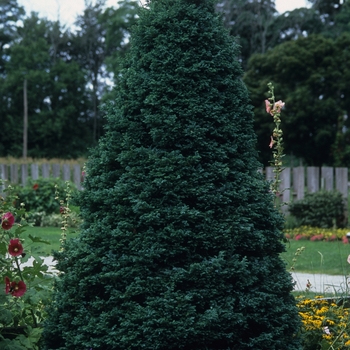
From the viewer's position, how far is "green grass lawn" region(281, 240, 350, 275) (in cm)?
787

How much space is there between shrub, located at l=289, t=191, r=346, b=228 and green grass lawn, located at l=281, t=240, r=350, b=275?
2.63 metres

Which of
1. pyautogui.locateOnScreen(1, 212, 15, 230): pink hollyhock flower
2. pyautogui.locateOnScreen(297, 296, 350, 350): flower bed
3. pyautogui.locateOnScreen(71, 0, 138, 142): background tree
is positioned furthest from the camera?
pyautogui.locateOnScreen(71, 0, 138, 142): background tree

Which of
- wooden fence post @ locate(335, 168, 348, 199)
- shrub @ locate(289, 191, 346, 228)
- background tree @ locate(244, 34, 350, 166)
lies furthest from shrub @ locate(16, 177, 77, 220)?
background tree @ locate(244, 34, 350, 166)

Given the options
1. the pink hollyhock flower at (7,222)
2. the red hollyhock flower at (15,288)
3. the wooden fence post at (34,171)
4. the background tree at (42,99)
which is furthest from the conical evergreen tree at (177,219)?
the background tree at (42,99)

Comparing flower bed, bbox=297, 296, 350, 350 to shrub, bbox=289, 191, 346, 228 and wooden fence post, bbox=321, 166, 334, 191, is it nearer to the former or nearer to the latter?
shrub, bbox=289, 191, 346, 228

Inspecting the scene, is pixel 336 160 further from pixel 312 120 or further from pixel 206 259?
pixel 206 259

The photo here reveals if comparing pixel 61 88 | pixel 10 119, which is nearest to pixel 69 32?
pixel 61 88

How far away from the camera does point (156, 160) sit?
269 cm

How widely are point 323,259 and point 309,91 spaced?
74.2ft

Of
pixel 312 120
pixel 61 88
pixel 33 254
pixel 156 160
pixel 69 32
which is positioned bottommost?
pixel 33 254

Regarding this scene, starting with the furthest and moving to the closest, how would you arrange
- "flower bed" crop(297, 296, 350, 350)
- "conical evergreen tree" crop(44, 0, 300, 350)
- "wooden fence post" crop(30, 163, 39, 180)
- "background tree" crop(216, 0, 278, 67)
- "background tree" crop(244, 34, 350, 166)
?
"background tree" crop(216, 0, 278, 67) → "background tree" crop(244, 34, 350, 166) → "wooden fence post" crop(30, 163, 39, 180) → "flower bed" crop(297, 296, 350, 350) → "conical evergreen tree" crop(44, 0, 300, 350)

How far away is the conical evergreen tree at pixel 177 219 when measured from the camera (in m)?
2.60

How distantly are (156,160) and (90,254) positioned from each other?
1.67 ft

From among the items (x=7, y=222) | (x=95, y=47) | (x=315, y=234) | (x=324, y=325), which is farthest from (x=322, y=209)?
(x=95, y=47)
